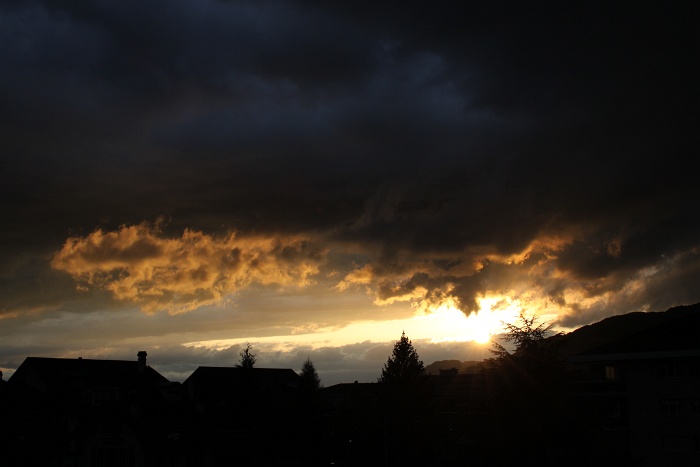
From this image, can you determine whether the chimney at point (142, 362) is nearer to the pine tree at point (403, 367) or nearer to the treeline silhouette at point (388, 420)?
the treeline silhouette at point (388, 420)

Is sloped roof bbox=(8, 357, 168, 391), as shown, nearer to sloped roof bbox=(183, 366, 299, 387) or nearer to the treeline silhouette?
the treeline silhouette

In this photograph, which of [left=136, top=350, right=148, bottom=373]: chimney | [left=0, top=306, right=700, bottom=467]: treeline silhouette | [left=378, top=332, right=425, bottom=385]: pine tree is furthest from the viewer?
[left=136, top=350, right=148, bottom=373]: chimney

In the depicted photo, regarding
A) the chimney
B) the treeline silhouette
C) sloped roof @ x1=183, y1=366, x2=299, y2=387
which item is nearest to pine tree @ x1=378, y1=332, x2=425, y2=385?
the treeline silhouette

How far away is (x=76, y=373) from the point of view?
94000 mm

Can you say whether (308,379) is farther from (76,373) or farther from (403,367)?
(76,373)

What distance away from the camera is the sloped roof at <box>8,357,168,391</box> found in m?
90.8

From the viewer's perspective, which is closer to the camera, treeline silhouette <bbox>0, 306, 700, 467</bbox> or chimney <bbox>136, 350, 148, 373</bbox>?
treeline silhouette <bbox>0, 306, 700, 467</bbox>

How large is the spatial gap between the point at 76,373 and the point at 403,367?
5058 cm

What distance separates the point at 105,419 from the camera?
6419 centimetres

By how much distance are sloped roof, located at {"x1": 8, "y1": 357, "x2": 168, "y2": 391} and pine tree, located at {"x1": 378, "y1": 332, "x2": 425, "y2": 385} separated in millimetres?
37530

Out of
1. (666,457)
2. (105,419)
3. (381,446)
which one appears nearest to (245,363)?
(105,419)

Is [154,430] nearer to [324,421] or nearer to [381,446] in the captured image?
[324,421]

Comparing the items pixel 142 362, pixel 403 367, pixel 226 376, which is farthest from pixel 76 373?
pixel 403 367

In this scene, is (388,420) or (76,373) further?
(76,373)
